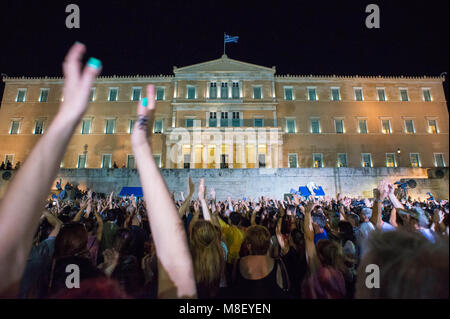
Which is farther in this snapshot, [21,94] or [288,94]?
[288,94]

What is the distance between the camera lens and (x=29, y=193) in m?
0.81

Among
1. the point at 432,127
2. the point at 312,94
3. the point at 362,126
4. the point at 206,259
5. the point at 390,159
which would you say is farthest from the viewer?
the point at 312,94

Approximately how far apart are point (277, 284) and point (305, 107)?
110 ft

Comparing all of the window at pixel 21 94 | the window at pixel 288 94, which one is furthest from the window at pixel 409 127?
the window at pixel 21 94

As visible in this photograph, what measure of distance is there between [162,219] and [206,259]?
116cm

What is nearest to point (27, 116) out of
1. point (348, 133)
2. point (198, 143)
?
point (198, 143)

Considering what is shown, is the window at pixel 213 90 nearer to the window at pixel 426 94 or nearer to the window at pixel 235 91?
the window at pixel 235 91

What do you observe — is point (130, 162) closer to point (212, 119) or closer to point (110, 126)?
point (110, 126)

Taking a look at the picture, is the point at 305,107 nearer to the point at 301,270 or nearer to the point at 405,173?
the point at 405,173

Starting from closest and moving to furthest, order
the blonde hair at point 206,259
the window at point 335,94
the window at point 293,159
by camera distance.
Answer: the blonde hair at point 206,259
the window at point 293,159
the window at point 335,94

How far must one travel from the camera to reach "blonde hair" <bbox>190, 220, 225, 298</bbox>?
204 centimetres

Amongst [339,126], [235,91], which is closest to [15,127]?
[235,91]

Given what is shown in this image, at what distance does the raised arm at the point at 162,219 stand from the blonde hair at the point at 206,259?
0.94 meters

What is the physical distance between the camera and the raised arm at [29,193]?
0.78 meters
